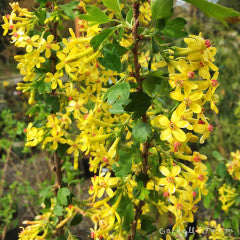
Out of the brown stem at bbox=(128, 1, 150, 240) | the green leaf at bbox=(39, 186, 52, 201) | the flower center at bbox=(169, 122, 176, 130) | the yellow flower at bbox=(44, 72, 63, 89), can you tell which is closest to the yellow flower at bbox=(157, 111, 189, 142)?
the flower center at bbox=(169, 122, 176, 130)

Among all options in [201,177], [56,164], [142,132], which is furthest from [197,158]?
[56,164]

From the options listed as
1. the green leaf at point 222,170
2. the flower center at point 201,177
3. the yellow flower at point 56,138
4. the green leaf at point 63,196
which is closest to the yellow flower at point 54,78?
the yellow flower at point 56,138

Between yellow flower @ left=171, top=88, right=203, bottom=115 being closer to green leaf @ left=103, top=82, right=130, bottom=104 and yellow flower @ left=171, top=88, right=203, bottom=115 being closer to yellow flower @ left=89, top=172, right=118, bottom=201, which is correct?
green leaf @ left=103, top=82, right=130, bottom=104

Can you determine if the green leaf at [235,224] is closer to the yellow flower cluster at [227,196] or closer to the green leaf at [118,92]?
the yellow flower cluster at [227,196]

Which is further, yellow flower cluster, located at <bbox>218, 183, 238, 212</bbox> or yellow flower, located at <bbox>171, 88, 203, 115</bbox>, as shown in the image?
yellow flower cluster, located at <bbox>218, 183, 238, 212</bbox>

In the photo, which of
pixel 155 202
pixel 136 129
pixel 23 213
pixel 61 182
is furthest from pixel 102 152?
pixel 23 213

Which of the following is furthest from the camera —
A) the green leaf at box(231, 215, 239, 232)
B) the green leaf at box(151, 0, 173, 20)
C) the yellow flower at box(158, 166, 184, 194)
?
the green leaf at box(231, 215, 239, 232)

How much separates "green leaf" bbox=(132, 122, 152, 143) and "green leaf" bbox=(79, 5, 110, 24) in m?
0.27

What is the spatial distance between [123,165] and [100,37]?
0.32 m

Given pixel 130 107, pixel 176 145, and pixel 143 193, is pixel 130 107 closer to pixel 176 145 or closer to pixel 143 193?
pixel 176 145

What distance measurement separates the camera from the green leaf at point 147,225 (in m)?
0.90

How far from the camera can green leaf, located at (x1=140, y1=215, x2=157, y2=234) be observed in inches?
35.5

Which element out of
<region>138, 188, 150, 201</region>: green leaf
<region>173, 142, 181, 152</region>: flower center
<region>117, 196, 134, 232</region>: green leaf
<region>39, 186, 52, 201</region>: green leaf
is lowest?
<region>39, 186, 52, 201</region>: green leaf

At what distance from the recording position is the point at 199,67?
575 mm
